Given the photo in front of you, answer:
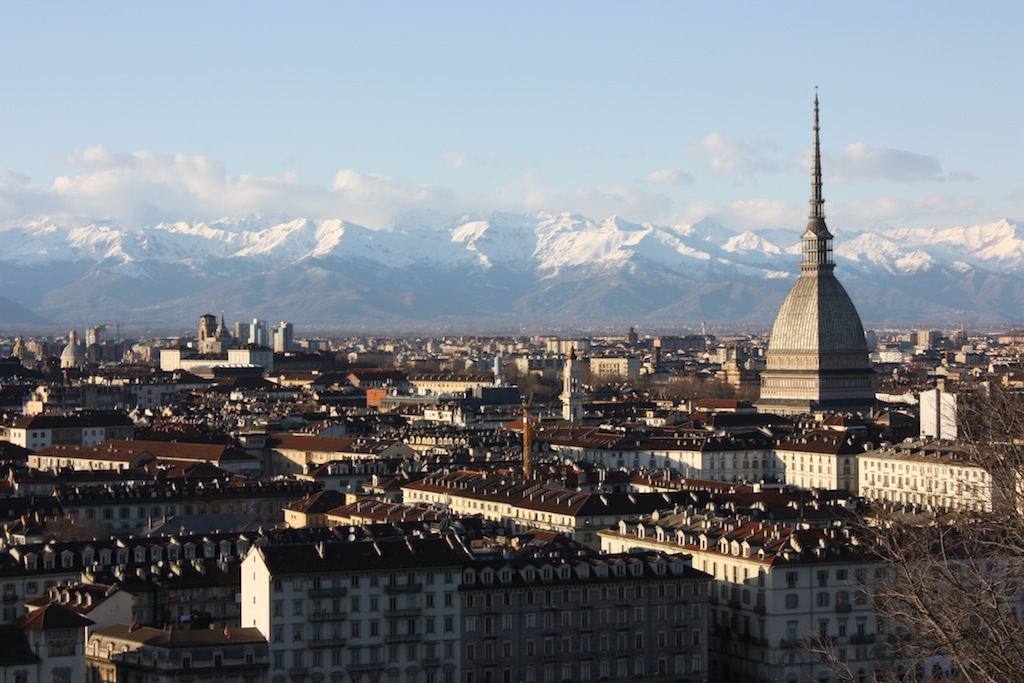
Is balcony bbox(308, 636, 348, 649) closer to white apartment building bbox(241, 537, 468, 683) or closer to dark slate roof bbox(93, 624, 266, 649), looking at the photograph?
white apartment building bbox(241, 537, 468, 683)

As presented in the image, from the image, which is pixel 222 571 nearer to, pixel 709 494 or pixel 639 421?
pixel 709 494

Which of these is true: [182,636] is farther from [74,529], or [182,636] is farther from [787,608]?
[74,529]

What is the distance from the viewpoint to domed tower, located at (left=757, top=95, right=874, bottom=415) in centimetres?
14612

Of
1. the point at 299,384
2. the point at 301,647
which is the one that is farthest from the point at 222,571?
the point at 299,384

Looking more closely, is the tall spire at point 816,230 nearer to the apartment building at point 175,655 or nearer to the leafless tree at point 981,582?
the apartment building at point 175,655

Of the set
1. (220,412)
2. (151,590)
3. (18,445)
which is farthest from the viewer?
(220,412)

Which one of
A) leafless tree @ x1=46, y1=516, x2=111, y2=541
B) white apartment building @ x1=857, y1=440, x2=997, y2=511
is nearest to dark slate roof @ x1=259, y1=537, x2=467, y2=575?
leafless tree @ x1=46, y1=516, x2=111, y2=541

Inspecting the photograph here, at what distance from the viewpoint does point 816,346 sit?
14750cm

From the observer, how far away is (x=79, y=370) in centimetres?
19938

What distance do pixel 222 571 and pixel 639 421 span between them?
76.6 meters

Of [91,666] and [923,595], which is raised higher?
[923,595]

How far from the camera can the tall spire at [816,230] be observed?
15075cm

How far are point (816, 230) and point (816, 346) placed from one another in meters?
9.02

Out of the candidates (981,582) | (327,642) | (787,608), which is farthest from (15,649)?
(981,582)
